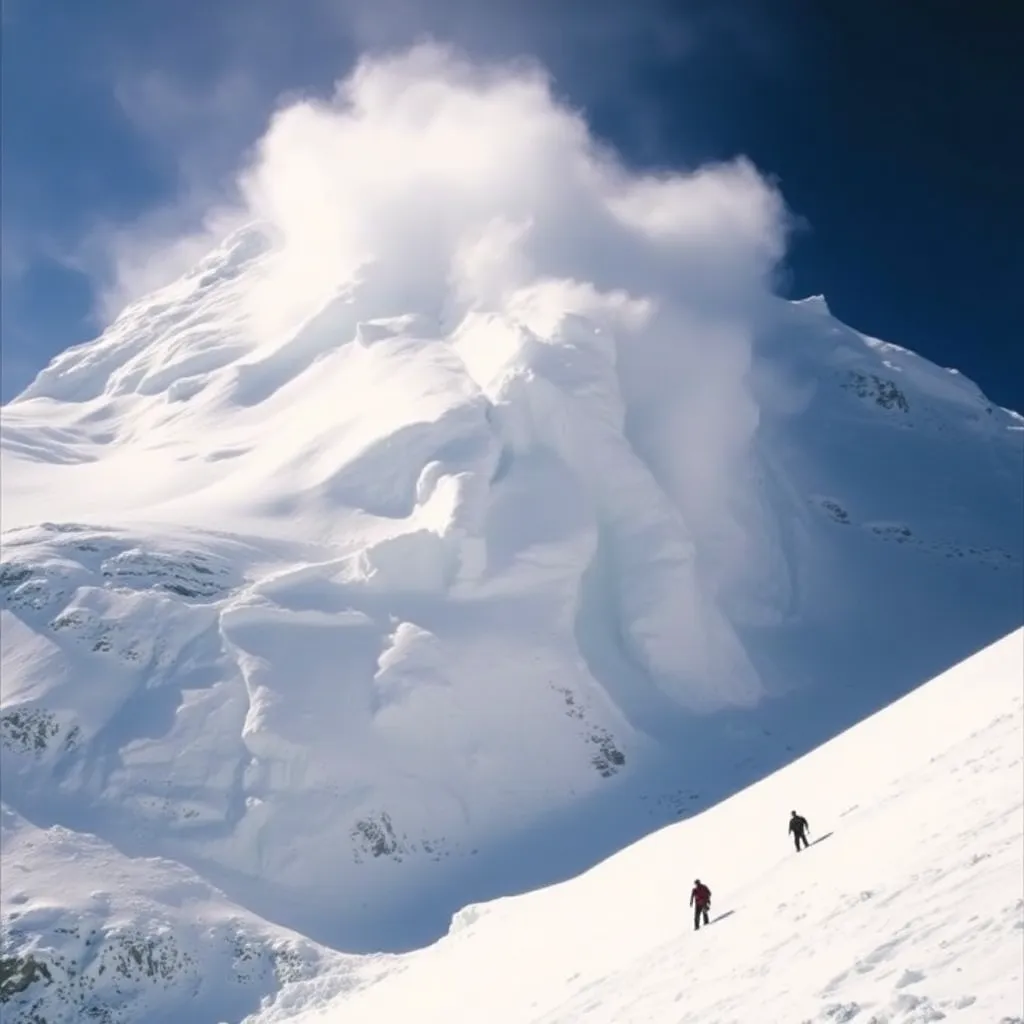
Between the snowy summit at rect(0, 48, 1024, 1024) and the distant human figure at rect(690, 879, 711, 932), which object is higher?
the snowy summit at rect(0, 48, 1024, 1024)

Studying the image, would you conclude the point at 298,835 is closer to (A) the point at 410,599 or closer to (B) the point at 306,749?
(B) the point at 306,749

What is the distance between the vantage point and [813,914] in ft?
49.8

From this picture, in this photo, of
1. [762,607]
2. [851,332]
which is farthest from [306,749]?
[851,332]

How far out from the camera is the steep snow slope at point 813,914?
37.3 ft

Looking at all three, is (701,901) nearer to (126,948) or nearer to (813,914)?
(813,914)

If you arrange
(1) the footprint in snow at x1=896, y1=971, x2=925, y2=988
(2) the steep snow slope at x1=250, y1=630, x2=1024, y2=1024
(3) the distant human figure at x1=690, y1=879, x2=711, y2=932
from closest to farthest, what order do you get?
(1) the footprint in snow at x1=896, y1=971, x2=925, y2=988 → (2) the steep snow slope at x1=250, y1=630, x2=1024, y2=1024 → (3) the distant human figure at x1=690, y1=879, x2=711, y2=932

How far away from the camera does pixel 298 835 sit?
1804 inches

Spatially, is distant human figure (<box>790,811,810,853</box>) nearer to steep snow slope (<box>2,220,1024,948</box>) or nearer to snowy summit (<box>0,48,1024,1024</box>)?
snowy summit (<box>0,48,1024,1024</box>)

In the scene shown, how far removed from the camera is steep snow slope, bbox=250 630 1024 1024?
37.3ft

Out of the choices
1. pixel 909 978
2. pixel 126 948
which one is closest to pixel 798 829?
pixel 909 978

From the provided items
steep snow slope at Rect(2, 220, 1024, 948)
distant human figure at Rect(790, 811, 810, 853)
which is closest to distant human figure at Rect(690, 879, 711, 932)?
distant human figure at Rect(790, 811, 810, 853)

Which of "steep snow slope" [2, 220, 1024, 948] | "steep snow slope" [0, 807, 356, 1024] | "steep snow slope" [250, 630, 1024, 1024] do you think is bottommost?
"steep snow slope" [250, 630, 1024, 1024]

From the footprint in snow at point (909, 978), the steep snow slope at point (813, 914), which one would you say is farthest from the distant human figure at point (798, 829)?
the footprint in snow at point (909, 978)

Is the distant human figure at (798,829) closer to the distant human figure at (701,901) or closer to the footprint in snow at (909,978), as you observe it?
the distant human figure at (701,901)
